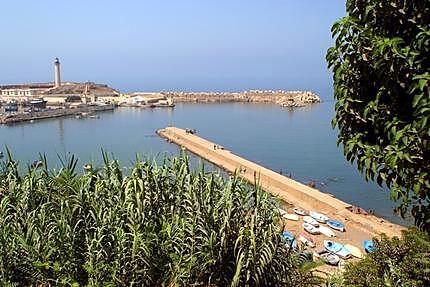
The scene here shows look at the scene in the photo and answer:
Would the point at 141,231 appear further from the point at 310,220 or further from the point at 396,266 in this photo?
the point at 310,220

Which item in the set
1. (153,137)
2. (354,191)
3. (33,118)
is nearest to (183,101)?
(33,118)

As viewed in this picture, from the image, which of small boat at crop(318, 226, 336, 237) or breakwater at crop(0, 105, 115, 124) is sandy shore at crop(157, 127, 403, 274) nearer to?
small boat at crop(318, 226, 336, 237)

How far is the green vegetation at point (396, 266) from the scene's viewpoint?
2.92m

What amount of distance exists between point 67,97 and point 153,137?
29.2 metres

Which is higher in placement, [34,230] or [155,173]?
[155,173]

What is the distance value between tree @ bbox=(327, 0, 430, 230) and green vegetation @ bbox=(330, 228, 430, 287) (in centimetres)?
83

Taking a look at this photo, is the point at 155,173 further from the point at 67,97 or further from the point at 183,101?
the point at 183,101

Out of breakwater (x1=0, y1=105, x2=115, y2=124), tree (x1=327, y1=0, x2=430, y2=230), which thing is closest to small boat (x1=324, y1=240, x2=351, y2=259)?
tree (x1=327, y1=0, x2=430, y2=230)

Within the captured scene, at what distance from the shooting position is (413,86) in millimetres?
1810

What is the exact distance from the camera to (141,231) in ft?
10.4

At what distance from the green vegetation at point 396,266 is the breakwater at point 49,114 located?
48477 millimetres

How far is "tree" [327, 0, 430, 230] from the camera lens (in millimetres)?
1862

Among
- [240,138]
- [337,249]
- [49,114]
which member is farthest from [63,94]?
[337,249]

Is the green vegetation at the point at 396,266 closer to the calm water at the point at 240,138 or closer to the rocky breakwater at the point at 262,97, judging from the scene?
the calm water at the point at 240,138
